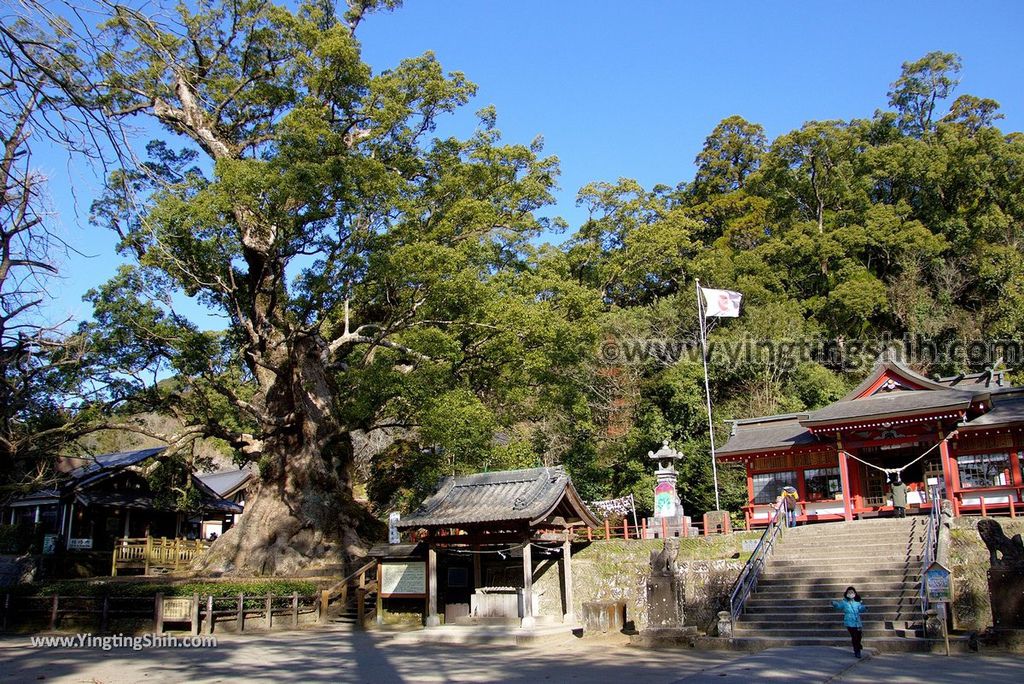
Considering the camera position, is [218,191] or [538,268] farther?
[538,268]

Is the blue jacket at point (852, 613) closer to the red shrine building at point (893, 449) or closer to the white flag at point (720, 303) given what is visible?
the red shrine building at point (893, 449)

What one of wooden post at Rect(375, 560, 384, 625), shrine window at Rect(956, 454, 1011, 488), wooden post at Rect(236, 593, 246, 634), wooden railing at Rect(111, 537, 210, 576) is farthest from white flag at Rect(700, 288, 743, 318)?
wooden railing at Rect(111, 537, 210, 576)

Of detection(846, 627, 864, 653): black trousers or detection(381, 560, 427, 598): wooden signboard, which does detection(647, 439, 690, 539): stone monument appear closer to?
detection(381, 560, 427, 598): wooden signboard

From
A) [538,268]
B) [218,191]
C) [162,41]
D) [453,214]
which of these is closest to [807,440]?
[538,268]

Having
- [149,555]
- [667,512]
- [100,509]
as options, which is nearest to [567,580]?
[667,512]

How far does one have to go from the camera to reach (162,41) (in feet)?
14.3

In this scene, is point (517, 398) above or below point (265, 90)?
below

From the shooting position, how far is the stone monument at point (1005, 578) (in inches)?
493

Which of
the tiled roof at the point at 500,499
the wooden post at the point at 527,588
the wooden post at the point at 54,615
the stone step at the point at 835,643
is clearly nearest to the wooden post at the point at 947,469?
the stone step at the point at 835,643

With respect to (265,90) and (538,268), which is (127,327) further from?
(538,268)

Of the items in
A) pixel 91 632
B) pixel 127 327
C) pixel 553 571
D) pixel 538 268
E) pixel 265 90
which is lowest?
pixel 91 632

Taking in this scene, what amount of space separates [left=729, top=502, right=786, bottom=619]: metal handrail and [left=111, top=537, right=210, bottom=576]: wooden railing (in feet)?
65.6

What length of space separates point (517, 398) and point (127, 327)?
11661mm

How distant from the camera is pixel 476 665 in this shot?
12.6 metres
